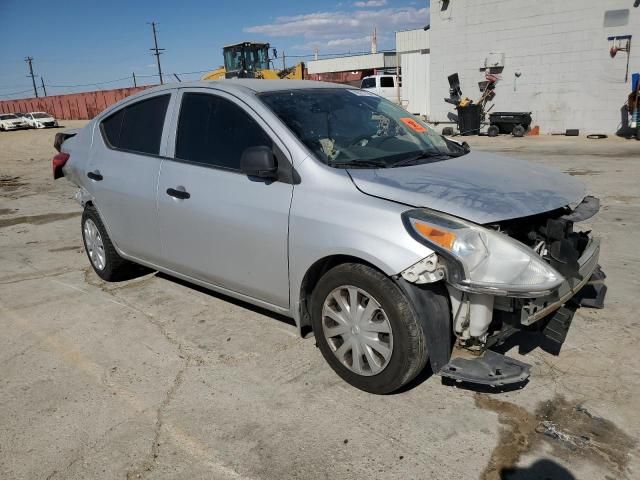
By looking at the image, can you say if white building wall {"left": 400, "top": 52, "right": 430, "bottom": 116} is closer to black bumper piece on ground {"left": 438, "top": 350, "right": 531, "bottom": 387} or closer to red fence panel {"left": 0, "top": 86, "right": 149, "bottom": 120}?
black bumper piece on ground {"left": 438, "top": 350, "right": 531, "bottom": 387}

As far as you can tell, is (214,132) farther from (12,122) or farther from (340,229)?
(12,122)

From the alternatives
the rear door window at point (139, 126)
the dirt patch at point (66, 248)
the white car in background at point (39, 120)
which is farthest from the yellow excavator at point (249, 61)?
the rear door window at point (139, 126)

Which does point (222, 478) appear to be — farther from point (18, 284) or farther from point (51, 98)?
point (51, 98)

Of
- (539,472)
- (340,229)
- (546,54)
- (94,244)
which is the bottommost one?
(539,472)

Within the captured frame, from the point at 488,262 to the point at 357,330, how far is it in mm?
827

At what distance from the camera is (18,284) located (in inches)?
203

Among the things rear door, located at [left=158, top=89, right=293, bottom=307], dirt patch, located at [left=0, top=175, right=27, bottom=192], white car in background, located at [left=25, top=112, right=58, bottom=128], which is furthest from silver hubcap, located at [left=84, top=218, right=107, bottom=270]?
white car in background, located at [left=25, top=112, right=58, bottom=128]

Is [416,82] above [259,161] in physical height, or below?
above

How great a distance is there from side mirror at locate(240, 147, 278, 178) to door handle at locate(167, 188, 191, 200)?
0.72 meters

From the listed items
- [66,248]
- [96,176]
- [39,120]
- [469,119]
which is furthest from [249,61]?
[96,176]

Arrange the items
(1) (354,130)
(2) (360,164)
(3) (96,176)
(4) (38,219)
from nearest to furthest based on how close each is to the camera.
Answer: (2) (360,164)
(1) (354,130)
(3) (96,176)
(4) (38,219)

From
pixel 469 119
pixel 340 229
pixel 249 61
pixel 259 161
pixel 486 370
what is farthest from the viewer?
pixel 249 61

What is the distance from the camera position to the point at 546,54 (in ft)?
57.2

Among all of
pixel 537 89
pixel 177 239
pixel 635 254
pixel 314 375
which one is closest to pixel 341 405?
pixel 314 375
